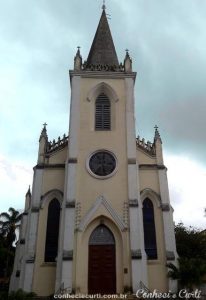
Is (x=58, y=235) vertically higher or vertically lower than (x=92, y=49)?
lower

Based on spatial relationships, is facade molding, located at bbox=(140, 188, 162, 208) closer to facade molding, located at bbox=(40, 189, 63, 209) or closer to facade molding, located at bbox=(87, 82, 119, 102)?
facade molding, located at bbox=(40, 189, 63, 209)

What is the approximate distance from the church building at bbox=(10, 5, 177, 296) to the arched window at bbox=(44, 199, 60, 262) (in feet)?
0.19

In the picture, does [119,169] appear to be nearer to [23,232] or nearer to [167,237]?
[167,237]

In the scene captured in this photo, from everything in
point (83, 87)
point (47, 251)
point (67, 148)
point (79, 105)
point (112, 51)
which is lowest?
point (47, 251)

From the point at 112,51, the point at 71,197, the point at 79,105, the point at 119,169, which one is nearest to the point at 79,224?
the point at 71,197

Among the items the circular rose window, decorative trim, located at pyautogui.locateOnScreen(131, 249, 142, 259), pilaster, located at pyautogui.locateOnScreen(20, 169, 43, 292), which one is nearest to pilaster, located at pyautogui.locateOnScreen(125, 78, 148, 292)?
decorative trim, located at pyautogui.locateOnScreen(131, 249, 142, 259)

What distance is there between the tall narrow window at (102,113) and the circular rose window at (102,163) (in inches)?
87.0

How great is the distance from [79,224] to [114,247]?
2484 mm

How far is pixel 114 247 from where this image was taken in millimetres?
20406

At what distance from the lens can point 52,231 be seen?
21.5 metres

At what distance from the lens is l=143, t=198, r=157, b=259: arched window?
68.5 ft

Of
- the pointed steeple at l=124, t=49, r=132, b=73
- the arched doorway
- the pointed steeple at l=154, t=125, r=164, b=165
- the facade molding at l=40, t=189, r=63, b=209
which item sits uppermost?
the pointed steeple at l=124, t=49, r=132, b=73

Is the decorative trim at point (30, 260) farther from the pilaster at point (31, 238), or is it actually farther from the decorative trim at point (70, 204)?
the decorative trim at point (70, 204)

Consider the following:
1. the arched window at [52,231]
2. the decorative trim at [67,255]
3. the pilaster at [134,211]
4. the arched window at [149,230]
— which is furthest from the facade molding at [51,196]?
the arched window at [149,230]
